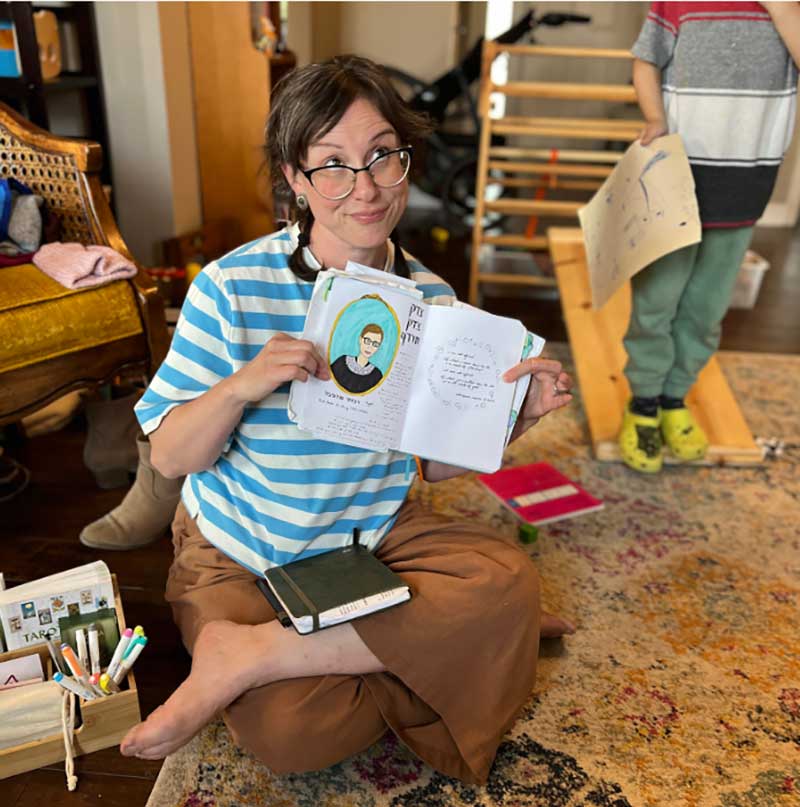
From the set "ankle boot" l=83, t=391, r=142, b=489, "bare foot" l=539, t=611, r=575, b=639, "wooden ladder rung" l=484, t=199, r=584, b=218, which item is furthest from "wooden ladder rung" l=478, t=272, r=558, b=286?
"bare foot" l=539, t=611, r=575, b=639

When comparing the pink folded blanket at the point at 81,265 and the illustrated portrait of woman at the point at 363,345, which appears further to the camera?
the pink folded blanket at the point at 81,265

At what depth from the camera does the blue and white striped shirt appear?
39.5 inches

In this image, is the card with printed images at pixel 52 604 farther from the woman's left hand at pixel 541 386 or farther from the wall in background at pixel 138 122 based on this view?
the wall in background at pixel 138 122

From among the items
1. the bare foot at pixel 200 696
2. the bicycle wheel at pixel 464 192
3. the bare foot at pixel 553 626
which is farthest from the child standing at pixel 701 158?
the bicycle wheel at pixel 464 192

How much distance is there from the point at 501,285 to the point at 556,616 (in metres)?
2.14

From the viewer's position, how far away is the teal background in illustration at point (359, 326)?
3.22 feet

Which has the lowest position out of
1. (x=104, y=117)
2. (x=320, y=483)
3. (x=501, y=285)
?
(x=501, y=285)

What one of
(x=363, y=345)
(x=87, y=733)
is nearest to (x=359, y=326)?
(x=363, y=345)

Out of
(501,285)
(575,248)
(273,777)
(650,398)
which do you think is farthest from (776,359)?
(273,777)

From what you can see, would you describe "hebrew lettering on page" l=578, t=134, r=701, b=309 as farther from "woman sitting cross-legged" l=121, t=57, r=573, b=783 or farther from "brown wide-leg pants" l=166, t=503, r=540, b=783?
"brown wide-leg pants" l=166, t=503, r=540, b=783

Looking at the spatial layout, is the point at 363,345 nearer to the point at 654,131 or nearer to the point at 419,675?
the point at 419,675

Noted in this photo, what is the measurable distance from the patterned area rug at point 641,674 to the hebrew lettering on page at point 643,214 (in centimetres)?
50

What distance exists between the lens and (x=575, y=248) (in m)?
2.63

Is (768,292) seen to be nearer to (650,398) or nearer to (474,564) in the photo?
(650,398)
